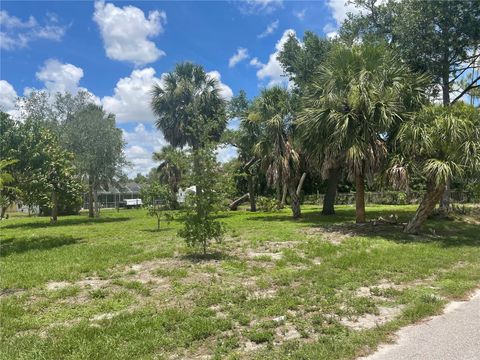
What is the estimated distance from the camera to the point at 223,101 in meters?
29.5

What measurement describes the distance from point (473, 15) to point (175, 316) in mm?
16638

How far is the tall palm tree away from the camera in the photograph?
18922mm

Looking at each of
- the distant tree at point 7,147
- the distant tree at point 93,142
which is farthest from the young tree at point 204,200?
the distant tree at point 93,142

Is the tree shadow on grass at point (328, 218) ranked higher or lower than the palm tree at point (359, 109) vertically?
lower

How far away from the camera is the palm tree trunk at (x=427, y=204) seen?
11945 millimetres

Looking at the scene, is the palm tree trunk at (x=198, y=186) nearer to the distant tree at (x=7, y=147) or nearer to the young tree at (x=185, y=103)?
the distant tree at (x=7, y=147)

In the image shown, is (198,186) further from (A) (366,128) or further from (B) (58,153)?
(B) (58,153)

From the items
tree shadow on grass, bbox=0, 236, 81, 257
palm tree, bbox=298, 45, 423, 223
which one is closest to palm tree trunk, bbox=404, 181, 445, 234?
palm tree, bbox=298, 45, 423, 223

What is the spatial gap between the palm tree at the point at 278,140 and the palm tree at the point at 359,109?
366cm

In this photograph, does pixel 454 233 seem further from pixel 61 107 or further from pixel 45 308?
pixel 61 107

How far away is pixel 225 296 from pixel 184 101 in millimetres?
25104

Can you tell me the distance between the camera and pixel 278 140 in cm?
1914

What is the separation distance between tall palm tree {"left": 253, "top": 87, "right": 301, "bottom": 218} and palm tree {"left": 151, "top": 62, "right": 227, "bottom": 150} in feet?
29.1

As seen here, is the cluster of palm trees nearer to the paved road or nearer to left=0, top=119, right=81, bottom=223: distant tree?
left=0, top=119, right=81, bottom=223: distant tree
